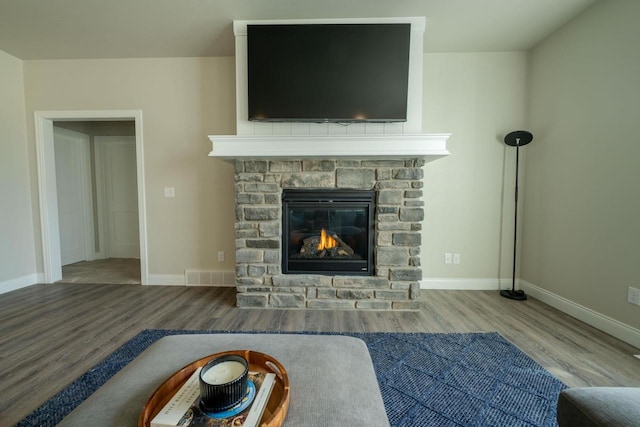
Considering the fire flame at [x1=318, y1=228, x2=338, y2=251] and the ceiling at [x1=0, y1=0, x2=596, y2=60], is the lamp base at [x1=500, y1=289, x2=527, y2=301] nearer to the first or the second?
the fire flame at [x1=318, y1=228, x2=338, y2=251]

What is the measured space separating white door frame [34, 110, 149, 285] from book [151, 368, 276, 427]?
110 inches

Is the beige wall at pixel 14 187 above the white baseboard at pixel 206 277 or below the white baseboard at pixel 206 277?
above

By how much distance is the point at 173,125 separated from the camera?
9.40 feet

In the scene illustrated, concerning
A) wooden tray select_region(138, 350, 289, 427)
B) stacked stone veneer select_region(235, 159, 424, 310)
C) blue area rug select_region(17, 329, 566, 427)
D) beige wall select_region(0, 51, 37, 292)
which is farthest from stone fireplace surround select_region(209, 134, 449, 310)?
beige wall select_region(0, 51, 37, 292)

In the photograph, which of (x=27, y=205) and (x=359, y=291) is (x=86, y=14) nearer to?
(x=27, y=205)

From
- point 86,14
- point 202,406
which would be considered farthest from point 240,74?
point 202,406

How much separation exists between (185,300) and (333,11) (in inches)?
119

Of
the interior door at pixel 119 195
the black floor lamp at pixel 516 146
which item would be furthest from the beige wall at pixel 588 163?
the interior door at pixel 119 195

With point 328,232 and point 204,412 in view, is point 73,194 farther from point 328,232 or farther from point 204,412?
point 204,412

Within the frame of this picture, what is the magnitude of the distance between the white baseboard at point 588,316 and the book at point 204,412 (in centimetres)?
267

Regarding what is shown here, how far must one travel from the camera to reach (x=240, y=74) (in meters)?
2.31

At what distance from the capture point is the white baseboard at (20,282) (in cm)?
274

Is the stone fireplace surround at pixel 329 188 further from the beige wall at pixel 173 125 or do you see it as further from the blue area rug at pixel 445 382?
the beige wall at pixel 173 125

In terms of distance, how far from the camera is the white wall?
2746 millimetres
